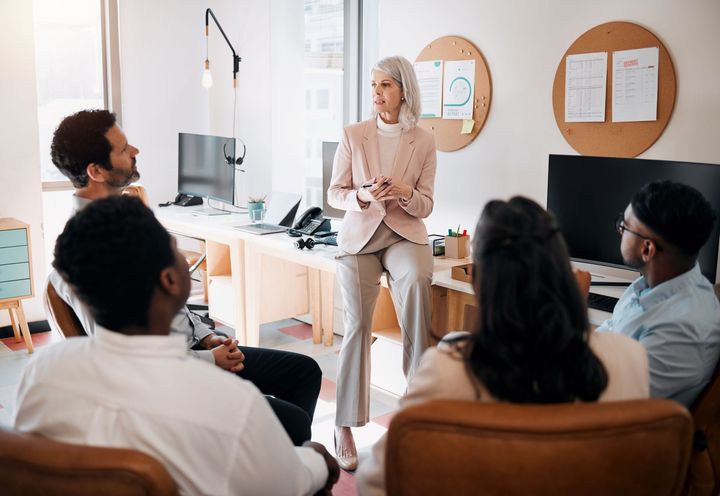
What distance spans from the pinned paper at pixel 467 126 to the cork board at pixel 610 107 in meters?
0.45

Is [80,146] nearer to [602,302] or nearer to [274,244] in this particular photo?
[274,244]

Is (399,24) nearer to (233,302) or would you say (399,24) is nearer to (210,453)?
(233,302)

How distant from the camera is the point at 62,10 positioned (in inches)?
184

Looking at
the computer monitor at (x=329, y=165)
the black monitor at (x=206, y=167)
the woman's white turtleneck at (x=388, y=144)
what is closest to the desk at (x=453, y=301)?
the woman's white turtleneck at (x=388, y=144)

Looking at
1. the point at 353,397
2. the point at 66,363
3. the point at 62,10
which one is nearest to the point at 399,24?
the point at 353,397

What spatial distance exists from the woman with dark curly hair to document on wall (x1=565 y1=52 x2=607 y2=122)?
6.24ft

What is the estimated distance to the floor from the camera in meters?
3.08

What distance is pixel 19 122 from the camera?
14.2 ft

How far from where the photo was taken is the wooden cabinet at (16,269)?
401 centimetres

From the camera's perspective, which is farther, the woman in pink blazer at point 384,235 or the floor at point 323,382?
the floor at point 323,382

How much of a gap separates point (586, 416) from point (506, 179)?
2358 mm

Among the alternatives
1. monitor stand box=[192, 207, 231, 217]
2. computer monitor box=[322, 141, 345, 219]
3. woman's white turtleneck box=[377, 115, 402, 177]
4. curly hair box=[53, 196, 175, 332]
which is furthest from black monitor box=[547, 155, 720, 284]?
monitor stand box=[192, 207, 231, 217]

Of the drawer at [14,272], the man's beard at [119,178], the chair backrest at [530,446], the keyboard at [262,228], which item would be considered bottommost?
the drawer at [14,272]

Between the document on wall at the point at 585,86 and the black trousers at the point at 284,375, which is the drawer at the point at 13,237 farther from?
the document on wall at the point at 585,86
